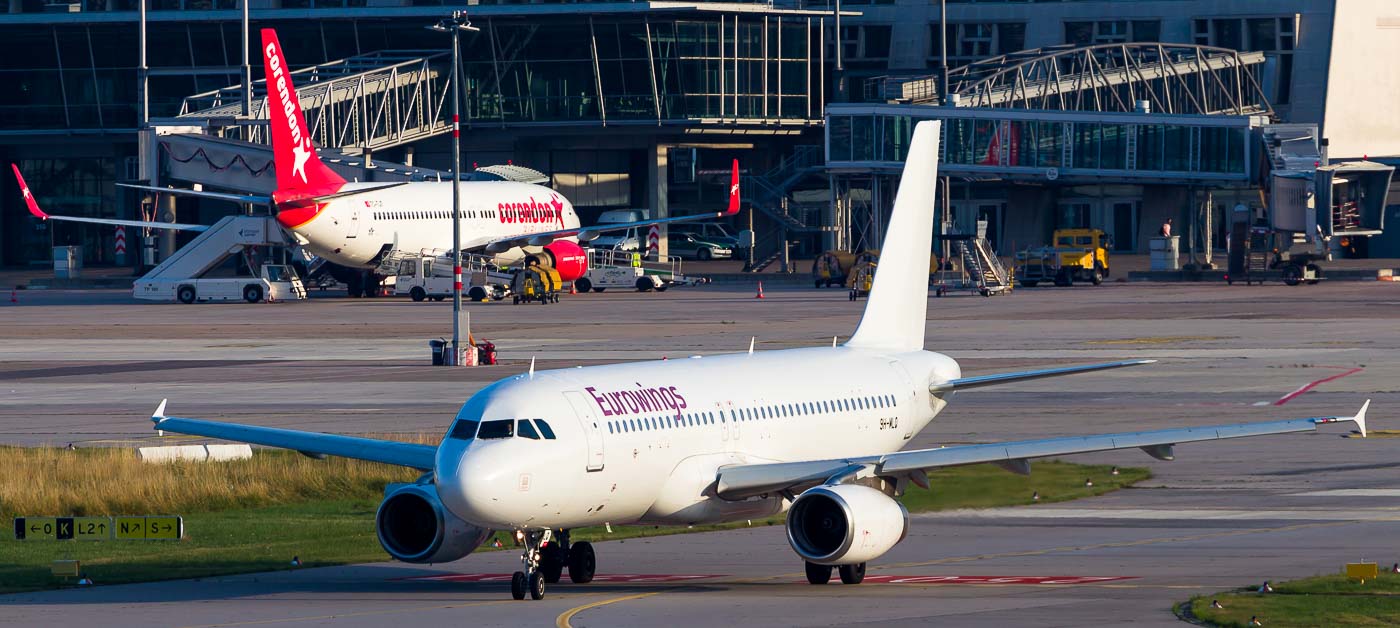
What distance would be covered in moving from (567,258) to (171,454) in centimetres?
6452

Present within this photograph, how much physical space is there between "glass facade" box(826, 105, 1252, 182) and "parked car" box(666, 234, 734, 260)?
30877 millimetres

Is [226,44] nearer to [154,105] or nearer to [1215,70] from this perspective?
[154,105]

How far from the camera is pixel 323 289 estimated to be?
106438 mm

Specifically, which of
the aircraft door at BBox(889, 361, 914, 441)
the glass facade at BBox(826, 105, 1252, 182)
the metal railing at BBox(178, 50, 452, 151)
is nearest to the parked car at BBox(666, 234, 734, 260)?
the metal railing at BBox(178, 50, 452, 151)

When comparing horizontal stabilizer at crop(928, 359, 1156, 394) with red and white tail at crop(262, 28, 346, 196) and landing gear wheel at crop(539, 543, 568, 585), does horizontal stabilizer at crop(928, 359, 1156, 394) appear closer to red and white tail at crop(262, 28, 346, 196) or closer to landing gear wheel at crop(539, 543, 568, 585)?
landing gear wheel at crop(539, 543, 568, 585)

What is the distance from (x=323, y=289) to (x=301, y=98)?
49.1ft

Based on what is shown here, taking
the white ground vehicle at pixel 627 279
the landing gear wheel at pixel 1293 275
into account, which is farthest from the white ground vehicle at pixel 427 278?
the landing gear wheel at pixel 1293 275

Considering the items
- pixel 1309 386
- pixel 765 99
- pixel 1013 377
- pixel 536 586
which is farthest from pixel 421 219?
pixel 536 586

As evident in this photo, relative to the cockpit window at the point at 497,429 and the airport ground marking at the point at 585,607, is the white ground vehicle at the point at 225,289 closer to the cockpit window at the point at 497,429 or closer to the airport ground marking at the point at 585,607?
the airport ground marking at the point at 585,607

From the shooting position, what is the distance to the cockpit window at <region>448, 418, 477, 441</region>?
2192cm

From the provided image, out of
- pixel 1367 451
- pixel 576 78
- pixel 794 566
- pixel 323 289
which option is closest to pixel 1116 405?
pixel 1367 451

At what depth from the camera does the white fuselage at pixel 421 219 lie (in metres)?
91.6

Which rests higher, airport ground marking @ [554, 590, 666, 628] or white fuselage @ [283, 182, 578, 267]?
white fuselage @ [283, 182, 578, 267]

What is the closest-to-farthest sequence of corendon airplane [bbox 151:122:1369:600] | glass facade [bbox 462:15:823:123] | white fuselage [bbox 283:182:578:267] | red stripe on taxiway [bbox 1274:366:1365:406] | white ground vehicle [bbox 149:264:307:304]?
corendon airplane [bbox 151:122:1369:600]
red stripe on taxiway [bbox 1274:366:1365:406]
white fuselage [bbox 283:182:578:267]
white ground vehicle [bbox 149:264:307:304]
glass facade [bbox 462:15:823:123]
